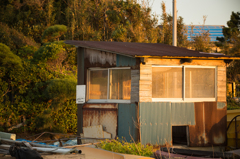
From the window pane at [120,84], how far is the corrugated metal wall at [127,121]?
0.40m

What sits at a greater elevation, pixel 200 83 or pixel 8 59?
pixel 8 59

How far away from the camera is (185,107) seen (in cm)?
973

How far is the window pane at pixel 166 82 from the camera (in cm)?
971

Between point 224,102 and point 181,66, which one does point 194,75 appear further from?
point 224,102

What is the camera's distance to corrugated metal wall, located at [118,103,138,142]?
30.8ft

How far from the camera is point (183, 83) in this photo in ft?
32.5

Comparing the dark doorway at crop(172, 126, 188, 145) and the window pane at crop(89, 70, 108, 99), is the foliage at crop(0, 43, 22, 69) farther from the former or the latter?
the dark doorway at crop(172, 126, 188, 145)

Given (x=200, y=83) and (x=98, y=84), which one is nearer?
(x=200, y=83)

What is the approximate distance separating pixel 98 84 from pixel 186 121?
123 inches

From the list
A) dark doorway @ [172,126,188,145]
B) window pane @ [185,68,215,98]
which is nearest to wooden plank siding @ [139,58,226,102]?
window pane @ [185,68,215,98]

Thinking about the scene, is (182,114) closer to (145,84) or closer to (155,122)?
(155,122)

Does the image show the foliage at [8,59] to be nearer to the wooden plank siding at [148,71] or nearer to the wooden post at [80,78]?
the wooden post at [80,78]

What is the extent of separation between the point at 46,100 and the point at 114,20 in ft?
32.3

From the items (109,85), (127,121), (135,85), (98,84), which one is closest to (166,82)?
(135,85)
